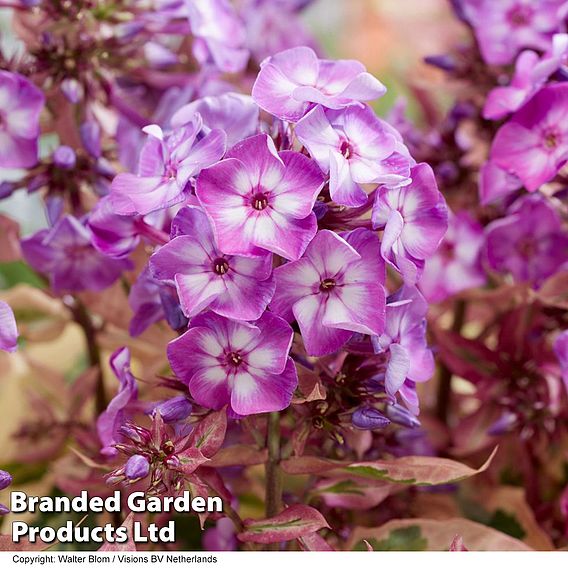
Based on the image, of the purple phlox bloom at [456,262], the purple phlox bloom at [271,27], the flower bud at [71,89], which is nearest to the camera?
the flower bud at [71,89]

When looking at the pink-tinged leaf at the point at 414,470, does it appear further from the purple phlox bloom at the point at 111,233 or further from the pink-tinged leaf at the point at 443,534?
the purple phlox bloom at the point at 111,233

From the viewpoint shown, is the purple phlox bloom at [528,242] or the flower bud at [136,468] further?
the purple phlox bloom at [528,242]

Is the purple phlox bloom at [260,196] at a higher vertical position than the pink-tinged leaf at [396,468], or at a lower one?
higher

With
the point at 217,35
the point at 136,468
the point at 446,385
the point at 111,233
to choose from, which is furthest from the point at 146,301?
the point at 446,385

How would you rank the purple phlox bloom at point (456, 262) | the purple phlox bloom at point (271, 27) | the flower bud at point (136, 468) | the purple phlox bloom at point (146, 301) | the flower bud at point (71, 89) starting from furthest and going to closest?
the purple phlox bloom at point (271, 27), the purple phlox bloom at point (456, 262), the flower bud at point (71, 89), the purple phlox bloom at point (146, 301), the flower bud at point (136, 468)

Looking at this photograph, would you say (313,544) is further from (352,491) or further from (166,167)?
(166,167)

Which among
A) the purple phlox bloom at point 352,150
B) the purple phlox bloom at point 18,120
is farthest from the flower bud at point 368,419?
the purple phlox bloom at point 18,120

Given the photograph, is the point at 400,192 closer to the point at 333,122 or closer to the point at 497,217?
the point at 333,122
